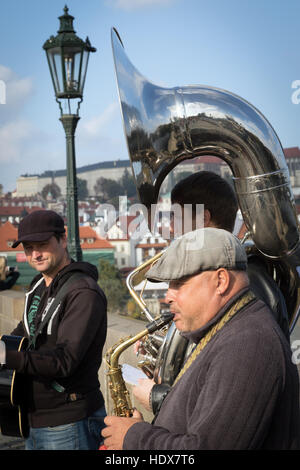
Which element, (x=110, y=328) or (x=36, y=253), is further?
(x=110, y=328)

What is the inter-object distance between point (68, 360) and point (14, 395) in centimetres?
31

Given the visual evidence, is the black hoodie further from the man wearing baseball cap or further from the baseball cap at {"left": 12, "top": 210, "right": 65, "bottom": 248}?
the baseball cap at {"left": 12, "top": 210, "right": 65, "bottom": 248}

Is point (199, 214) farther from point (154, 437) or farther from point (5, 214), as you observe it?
point (5, 214)

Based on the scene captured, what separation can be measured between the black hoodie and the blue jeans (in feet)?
0.09

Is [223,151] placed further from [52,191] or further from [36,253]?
[52,191]

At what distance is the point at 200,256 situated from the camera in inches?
58.6

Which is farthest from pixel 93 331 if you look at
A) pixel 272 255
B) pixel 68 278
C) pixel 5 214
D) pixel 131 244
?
pixel 131 244

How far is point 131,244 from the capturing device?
60.3 m

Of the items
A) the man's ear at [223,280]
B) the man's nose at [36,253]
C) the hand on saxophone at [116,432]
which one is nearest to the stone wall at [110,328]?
the man's nose at [36,253]

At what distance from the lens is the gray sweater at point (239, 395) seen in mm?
1309

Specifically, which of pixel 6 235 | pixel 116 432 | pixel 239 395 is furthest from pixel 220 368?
pixel 6 235

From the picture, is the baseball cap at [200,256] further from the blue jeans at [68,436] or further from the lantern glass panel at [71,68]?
the lantern glass panel at [71,68]

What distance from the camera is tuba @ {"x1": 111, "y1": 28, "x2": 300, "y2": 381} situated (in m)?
2.00

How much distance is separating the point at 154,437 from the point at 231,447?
8.8 inches
